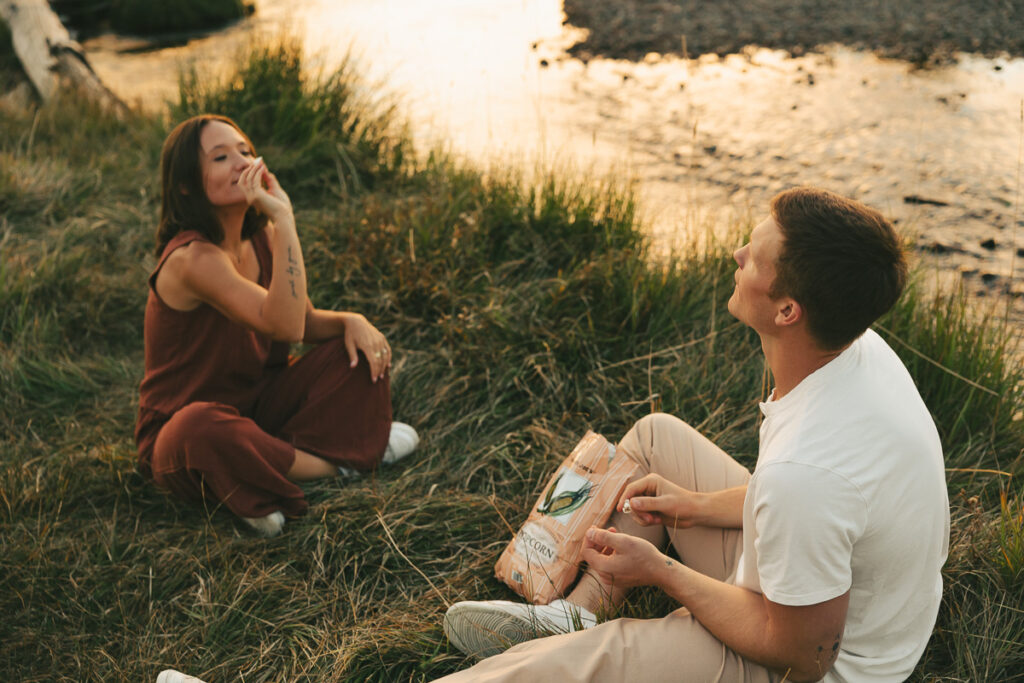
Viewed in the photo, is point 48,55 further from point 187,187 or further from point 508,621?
point 508,621

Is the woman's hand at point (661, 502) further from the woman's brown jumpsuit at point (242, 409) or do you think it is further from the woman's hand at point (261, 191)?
the woman's hand at point (261, 191)

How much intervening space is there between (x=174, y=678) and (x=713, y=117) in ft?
19.4

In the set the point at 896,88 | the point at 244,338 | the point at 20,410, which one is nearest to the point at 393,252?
the point at 244,338

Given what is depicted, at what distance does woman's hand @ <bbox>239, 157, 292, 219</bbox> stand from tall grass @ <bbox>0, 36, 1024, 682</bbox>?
98cm

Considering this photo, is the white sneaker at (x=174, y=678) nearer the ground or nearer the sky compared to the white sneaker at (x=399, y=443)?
nearer the ground

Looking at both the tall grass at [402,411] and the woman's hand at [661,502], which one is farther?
the tall grass at [402,411]

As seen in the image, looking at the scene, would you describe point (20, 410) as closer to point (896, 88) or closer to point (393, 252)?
point (393, 252)

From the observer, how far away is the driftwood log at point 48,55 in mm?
6652

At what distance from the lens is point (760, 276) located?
70.2 inches

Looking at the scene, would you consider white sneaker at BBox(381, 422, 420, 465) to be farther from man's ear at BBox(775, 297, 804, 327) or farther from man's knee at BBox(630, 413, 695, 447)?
man's ear at BBox(775, 297, 804, 327)

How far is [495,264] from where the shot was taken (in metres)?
4.16

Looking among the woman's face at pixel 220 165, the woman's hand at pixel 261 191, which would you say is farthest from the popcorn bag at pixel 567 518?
the woman's face at pixel 220 165

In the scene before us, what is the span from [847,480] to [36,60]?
24.0 ft

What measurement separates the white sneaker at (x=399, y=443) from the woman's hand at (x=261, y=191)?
0.91 meters
